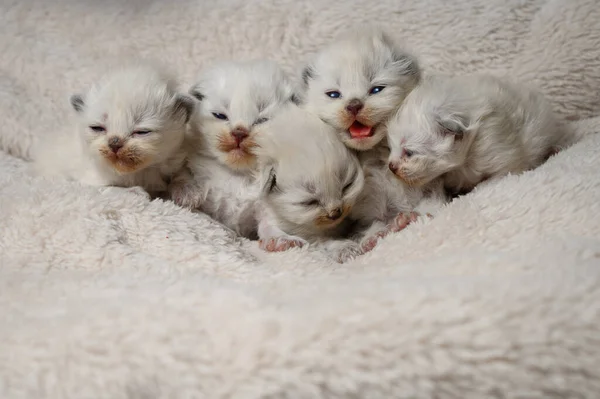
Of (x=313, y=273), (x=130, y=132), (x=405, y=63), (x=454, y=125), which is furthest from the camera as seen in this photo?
(x=405, y=63)

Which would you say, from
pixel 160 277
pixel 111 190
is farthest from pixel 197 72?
pixel 160 277

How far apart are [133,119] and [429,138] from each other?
2.36 feet

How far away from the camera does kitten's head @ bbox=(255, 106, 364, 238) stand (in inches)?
55.8

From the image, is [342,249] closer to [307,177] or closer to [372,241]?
[372,241]

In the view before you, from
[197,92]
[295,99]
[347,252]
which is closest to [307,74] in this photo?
[295,99]

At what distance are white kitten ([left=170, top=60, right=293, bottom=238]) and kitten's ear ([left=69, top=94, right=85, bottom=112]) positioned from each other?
30 cm

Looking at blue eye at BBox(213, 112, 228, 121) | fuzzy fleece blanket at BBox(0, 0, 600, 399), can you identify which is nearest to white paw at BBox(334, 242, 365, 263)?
fuzzy fleece blanket at BBox(0, 0, 600, 399)

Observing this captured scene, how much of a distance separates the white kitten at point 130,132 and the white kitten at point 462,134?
0.57 metres

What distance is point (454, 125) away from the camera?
1.36m

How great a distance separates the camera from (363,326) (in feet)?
2.58

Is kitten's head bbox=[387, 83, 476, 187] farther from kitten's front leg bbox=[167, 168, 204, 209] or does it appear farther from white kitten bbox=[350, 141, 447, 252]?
kitten's front leg bbox=[167, 168, 204, 209]

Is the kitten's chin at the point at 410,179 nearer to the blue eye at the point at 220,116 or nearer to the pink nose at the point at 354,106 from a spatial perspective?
the pink nose at the point at 354,106

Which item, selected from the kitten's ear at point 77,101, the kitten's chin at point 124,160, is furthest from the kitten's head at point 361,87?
the kitten's ear at point 77,101

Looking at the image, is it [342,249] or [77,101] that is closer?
[342,249]
